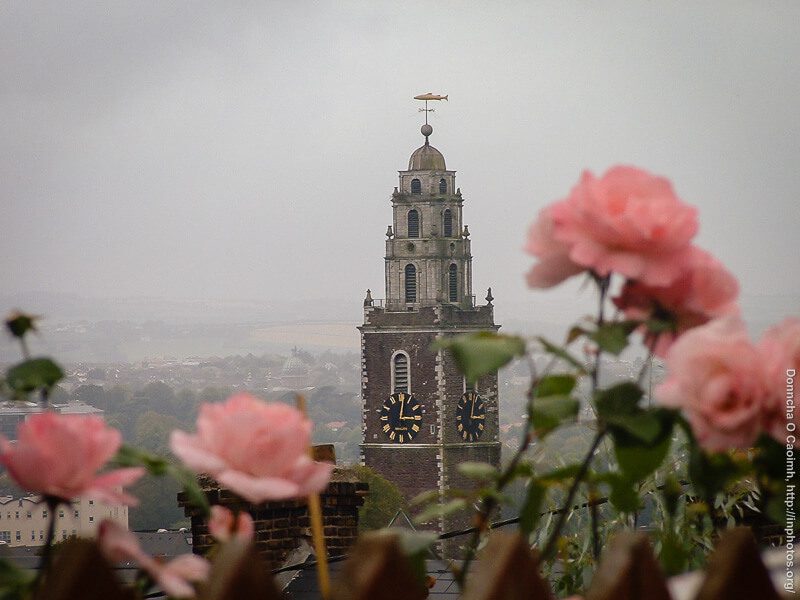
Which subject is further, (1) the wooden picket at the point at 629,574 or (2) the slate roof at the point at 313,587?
(2) the slate roof at the point at 313,587

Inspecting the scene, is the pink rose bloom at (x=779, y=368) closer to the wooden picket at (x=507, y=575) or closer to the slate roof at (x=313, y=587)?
the wooden picket at (x=507, y=575)

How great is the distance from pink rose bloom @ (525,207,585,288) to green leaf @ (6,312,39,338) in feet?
1.66

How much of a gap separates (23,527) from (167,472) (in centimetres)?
1816

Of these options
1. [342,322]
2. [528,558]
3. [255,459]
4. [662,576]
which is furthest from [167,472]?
[342,322]

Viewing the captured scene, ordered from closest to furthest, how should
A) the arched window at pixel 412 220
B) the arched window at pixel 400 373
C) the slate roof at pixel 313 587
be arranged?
the slate roof at pixel 313 587 < the arched window at pixel 400 373 < the arched window at pixel 412 220

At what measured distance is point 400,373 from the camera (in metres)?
57.8

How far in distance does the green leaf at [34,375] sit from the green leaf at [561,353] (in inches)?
19.0

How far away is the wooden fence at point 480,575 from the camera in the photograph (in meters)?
1.29

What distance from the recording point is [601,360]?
5.02 feet

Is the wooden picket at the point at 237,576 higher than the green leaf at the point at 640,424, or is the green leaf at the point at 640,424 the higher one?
the green leaf at the point at 640,424

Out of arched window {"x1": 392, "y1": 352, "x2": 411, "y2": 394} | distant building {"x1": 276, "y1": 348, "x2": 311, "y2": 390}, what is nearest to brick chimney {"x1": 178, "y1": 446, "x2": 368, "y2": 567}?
arched window {"x1": 392, "y1": 352, "x2": 411, "y2": 394}

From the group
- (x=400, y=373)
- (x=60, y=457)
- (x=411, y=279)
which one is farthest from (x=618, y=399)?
(x=411, y=279)

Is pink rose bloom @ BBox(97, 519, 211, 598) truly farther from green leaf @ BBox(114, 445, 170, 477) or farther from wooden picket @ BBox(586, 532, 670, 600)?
wooden picket @ BBox(586, 532, 670, 600)

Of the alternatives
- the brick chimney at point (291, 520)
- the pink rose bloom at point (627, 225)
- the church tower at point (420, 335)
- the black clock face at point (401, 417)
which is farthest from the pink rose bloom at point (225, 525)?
the black clock face at point (401, 417)
